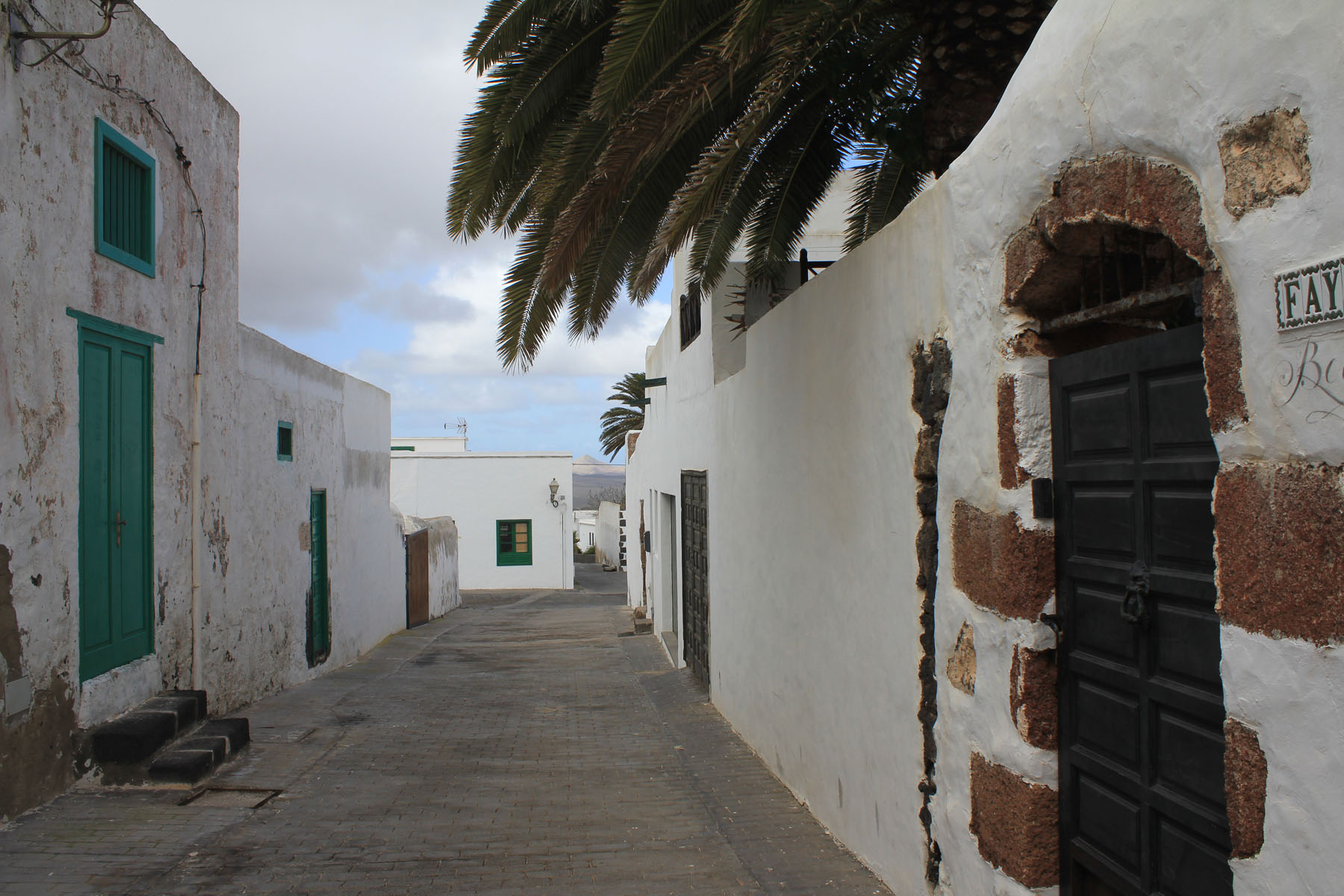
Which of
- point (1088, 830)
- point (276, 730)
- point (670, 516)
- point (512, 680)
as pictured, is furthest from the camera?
point (670, 516)

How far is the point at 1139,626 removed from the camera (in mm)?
2793

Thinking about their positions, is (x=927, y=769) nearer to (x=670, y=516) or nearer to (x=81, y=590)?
(x=81, y=590)

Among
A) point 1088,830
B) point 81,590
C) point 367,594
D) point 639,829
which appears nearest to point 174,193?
point 81,590

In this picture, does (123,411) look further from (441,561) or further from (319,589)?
(441,561)

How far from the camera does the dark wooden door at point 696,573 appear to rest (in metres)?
9.88

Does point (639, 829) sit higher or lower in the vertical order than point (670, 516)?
lower

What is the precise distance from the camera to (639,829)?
218 inches

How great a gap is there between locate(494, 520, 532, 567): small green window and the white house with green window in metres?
0.02

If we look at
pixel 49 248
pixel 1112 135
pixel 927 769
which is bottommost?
pixel 927 769

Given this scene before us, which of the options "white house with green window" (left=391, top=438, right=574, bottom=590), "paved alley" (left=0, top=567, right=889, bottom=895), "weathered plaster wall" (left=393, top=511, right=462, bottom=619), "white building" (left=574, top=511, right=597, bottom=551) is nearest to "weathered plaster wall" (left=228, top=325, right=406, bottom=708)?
"paved alley" (left=0, top=567, right=889, bottom=895)

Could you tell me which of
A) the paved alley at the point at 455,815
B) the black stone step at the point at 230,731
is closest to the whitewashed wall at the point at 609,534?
the paved alley at the point at 455,815

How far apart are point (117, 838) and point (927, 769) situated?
3919mm

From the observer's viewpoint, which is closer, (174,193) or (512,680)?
Answer: (174,193)

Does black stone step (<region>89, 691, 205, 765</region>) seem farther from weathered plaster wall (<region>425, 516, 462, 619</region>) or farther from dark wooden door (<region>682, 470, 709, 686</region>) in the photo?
weathered plaster wall (<region>425, 516, 462, 619</region>)
